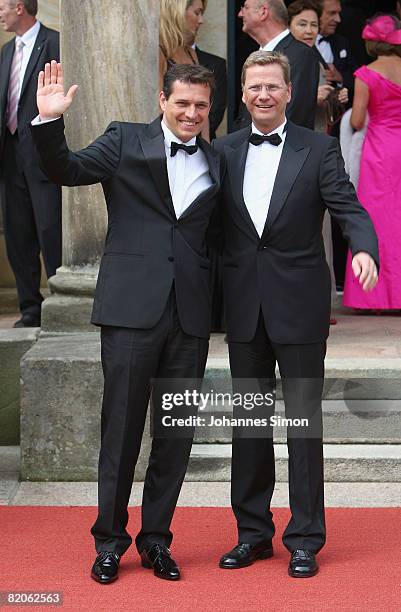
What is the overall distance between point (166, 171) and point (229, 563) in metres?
1.51

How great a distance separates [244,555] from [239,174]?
1463 millimetres

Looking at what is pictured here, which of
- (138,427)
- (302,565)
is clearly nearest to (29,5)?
(138,427)

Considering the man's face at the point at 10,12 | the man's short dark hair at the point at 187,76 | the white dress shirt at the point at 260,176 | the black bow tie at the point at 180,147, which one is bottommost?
the white dress shirt at the point at 260,176

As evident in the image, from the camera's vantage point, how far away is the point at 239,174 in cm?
522

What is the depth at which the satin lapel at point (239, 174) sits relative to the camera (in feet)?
17.0

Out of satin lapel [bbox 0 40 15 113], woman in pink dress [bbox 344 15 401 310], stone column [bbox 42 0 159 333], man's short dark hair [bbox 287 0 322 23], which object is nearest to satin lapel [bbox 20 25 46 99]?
satin lapel [bbox 0 40 15 113]

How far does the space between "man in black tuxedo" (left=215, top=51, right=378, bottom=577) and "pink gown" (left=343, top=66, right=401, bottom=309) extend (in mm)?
3477

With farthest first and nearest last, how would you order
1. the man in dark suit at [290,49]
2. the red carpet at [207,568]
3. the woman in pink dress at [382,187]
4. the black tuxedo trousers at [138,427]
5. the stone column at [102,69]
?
the woman in pink dress at [382,187] → the man in dark suit at [290,49] → the stone column at [102,69] → the black tuxedo trousers at [138,427] → the red carpet at [207,568]

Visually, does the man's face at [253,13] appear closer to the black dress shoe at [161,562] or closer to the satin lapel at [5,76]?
the satin lapel at [5,76]

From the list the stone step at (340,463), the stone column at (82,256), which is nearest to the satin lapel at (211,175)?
the stone column at (82,256)

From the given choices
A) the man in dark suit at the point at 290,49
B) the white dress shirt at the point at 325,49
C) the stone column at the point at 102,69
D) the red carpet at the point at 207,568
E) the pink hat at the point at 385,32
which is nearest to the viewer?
the red carpet at the point at 207,568

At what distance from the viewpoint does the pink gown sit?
8.70 meters

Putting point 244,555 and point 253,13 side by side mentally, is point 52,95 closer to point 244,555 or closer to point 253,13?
point 244,555

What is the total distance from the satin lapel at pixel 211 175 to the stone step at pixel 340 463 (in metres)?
1.81
